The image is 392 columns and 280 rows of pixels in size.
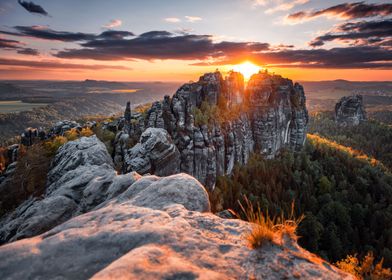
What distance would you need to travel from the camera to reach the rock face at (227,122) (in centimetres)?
6862

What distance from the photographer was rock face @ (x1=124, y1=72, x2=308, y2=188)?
6862 cm

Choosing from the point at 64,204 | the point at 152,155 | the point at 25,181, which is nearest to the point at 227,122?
the point at 152,155

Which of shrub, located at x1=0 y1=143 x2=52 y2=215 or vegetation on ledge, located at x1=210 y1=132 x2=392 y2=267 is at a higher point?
shrub, located at x1=0 y1=143 x2=52 y2=215

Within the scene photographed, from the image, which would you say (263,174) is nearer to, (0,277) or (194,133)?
(194,133)

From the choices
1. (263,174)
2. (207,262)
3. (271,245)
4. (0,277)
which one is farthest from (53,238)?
(263,174)

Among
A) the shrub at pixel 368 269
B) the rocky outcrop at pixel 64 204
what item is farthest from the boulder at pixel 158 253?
the rocky outcrop at pixel 64 204

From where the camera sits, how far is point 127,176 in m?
16.3

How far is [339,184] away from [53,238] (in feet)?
363

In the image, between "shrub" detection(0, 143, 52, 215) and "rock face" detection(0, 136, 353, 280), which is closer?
"rock face" detection(0, 136, 353, 280)

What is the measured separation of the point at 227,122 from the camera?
9250cm

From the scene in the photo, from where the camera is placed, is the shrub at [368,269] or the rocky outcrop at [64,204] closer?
the shrub at [368,269]

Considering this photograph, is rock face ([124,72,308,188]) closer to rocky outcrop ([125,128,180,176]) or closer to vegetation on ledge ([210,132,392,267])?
rocky outcrop ([125,128,180,176])

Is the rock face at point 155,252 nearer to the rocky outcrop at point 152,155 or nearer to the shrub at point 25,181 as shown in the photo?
the shrub at point 25,181

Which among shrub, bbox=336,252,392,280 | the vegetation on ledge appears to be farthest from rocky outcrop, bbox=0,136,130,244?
the vegetation on ledge
